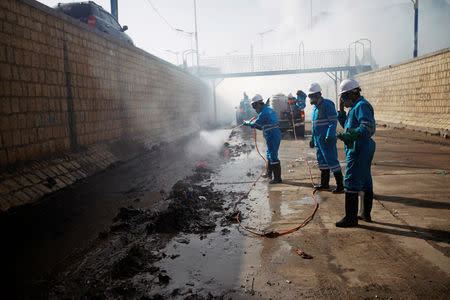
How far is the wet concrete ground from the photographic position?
255 centimetres

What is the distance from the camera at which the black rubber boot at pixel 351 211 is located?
369 centimetres

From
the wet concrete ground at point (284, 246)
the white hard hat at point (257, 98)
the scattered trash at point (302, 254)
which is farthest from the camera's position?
the white hard hat at point (257, 98)

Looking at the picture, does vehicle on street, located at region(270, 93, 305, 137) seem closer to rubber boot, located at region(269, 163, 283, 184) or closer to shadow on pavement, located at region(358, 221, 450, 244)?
rubber boot, located at region(269, 163, 283, 184)

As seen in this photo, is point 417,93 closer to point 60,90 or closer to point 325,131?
point 325,131

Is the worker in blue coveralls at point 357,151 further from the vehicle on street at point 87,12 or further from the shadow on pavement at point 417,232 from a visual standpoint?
the vehicle on street at point 87,12

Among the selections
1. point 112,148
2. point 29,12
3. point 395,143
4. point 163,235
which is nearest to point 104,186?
point 112,148

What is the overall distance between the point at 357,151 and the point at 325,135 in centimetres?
176

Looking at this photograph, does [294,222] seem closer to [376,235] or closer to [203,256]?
[376,235]

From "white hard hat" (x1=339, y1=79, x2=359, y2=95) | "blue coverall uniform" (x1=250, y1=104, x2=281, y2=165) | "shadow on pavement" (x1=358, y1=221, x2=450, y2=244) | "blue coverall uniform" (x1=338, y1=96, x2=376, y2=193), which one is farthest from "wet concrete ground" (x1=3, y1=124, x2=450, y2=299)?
"white hard hat" (x1=339, y1=79, x2=359, y2=95)

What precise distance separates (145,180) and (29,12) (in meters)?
4.24

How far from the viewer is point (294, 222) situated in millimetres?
4031

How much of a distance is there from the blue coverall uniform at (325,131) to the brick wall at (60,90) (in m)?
5.14

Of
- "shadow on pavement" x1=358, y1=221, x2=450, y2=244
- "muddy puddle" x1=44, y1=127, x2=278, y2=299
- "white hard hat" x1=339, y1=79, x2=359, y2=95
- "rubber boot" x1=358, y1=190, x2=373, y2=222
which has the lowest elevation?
"muddy puddle" x1=44, y1=127, x2=278, y2=299

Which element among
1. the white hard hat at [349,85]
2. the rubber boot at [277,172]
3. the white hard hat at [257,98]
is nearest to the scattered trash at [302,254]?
the white hard hat at [349,85]
